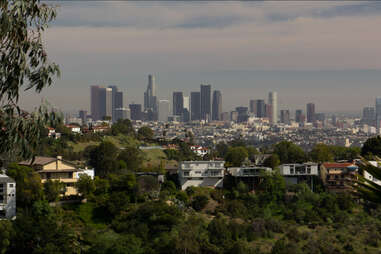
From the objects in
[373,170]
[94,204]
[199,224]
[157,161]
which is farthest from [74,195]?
[373,170]

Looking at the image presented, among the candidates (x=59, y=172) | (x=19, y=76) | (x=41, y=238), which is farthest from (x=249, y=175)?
(x=19, y=76)

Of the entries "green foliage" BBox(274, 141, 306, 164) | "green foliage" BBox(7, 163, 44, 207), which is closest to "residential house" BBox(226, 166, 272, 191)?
"green foliage" BBox(274, 141, 306, 164)

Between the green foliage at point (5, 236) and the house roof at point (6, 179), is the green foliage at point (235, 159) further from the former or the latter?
the green foliage at point (5, 236)

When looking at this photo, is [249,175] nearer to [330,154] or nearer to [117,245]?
[330,154]

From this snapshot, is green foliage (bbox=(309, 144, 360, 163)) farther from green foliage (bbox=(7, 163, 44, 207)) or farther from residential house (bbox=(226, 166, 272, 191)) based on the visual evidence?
green foliage (bbox=(7, 163, 44, 207))

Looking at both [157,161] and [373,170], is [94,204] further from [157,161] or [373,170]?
[373,170]

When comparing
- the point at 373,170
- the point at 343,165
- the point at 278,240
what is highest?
the point at 373,170

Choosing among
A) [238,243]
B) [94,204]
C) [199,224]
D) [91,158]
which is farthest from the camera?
[91,158]
